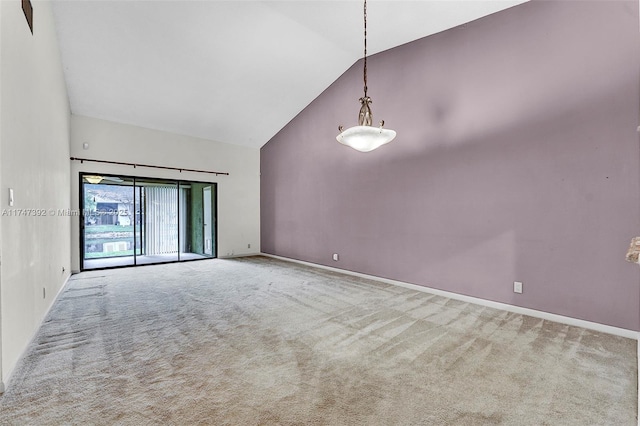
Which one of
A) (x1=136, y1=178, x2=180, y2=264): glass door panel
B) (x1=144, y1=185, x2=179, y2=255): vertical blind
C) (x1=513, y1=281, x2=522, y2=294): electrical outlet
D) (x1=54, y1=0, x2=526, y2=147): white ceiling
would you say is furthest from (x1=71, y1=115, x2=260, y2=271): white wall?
(x1=513, y1=281, x2=522, y2=294): electrical outlet

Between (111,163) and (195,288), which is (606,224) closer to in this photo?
(195,288)

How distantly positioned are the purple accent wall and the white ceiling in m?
0.58

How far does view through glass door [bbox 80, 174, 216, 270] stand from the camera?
257 inches

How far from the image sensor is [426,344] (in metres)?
2.76

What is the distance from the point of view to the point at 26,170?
2566 millimetres

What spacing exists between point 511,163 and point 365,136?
2.01 metres

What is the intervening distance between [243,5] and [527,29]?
361 cm

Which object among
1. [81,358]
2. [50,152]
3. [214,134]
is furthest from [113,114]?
[81,358]

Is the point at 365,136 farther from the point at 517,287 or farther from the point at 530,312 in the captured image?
the point at 530,312

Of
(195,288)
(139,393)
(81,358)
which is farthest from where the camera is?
(195,288)

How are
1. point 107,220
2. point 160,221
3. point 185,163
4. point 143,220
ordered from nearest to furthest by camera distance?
point 107,220 < point 185,163 < point 143,220 < point 160,221

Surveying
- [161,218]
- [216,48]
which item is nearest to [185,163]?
[161,218]

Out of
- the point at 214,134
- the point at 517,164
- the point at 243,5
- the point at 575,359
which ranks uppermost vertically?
the point at 243,5

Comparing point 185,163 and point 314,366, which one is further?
point 185,163
